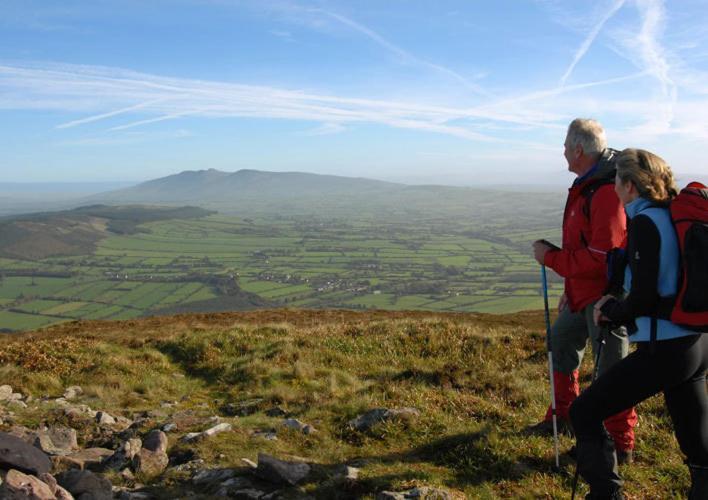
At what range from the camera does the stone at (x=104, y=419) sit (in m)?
7.80

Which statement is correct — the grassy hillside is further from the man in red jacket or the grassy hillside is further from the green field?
the green field

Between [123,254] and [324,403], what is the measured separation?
124 metres

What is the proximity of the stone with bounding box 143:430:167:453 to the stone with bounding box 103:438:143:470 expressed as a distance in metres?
0.20

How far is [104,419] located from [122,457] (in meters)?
2.11

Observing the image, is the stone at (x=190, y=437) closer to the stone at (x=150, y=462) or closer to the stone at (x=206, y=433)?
the stone at (x=206, y=433)

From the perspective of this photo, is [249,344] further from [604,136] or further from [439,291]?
[439,291]

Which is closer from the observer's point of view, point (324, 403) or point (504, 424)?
point (504, 424)

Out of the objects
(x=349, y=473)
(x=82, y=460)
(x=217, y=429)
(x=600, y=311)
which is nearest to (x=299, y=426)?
(x=217, y=429)

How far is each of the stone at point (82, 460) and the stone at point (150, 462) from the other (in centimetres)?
49

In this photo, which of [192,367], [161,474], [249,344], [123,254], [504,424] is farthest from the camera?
[123,254]

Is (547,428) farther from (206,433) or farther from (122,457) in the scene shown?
(122,457)

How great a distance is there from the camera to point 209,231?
161 metres

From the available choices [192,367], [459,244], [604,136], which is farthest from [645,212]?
[459,244]

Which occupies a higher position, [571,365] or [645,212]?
[645,212]
